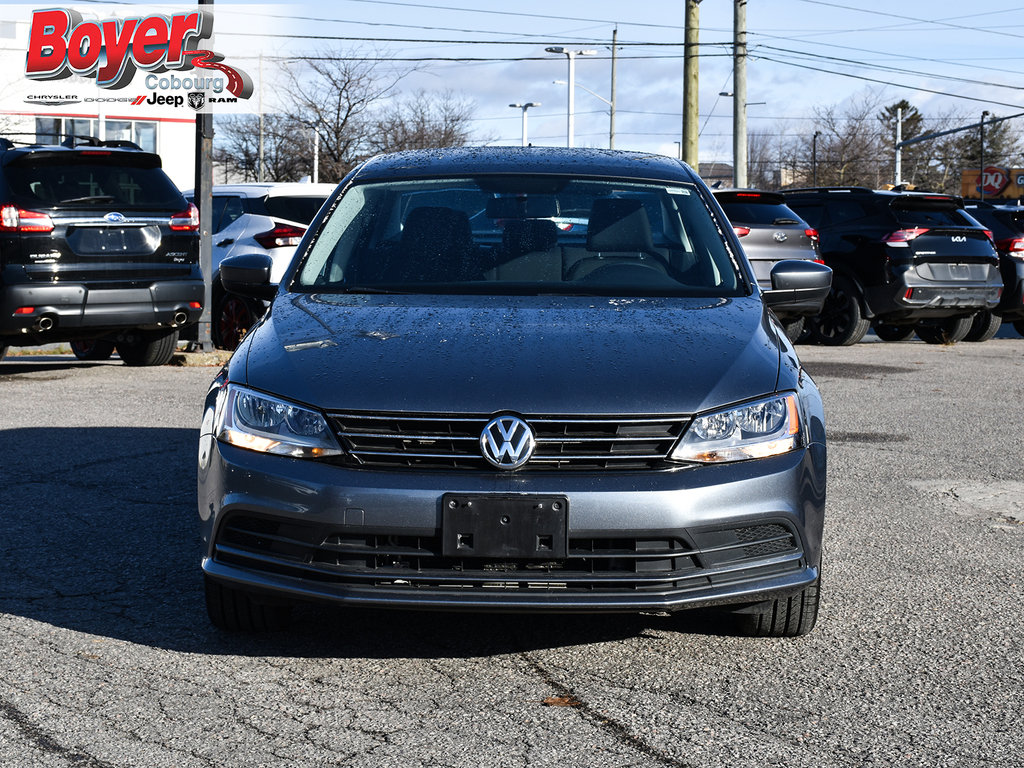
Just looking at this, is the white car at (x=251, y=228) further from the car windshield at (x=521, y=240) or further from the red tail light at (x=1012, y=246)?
the red tail light at (x=1012, y=246)

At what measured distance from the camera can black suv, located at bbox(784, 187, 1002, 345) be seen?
15.2 metres

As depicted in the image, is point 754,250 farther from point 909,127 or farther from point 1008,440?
point 909,127

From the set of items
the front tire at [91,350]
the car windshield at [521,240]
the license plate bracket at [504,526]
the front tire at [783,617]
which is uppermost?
the car windshield at [521,240]

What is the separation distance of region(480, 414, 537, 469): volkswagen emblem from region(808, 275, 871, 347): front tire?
12.2m

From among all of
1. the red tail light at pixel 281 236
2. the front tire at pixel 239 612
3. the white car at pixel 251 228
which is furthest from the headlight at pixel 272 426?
the red tail light at pixel 281 236

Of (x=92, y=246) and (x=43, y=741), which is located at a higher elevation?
(x=92, y=246)

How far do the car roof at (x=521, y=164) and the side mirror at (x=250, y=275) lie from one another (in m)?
0.54

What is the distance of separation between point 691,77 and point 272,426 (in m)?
23.4

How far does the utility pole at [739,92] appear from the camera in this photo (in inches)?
1028

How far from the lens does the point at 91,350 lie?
44.6 ft

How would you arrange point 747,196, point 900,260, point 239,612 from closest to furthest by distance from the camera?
1. point 239,612
2. point 747,196
3. point 900,260

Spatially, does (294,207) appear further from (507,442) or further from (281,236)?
(507,442)

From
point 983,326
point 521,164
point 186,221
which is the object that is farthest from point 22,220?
point 983,326

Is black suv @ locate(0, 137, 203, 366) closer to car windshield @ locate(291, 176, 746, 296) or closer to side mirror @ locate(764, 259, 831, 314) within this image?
car windshield @ locate(291, 176, 746, 296)
